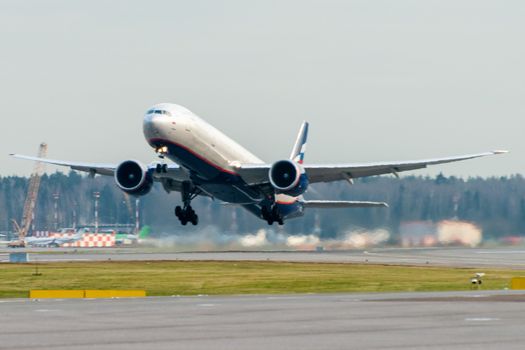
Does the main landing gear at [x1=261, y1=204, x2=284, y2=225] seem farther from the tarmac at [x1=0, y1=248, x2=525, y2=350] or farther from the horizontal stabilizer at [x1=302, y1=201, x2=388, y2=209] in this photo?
the tarmac at [x1=0, y1=248, x2=525, y2=350]

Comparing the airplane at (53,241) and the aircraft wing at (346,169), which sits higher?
the aircraft wing at (346,169)

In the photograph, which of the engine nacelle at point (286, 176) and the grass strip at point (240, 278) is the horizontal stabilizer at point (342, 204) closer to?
the grass strip at point (240, 278)

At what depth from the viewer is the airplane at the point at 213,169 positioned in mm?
61812

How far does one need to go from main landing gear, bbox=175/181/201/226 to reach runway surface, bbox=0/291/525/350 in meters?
33.1

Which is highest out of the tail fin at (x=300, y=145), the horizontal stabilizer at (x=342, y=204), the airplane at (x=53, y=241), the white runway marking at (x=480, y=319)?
the tail fin at (x=300, y=145)

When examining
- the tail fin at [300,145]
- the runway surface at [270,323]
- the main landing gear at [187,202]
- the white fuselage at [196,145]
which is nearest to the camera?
Result: the runway surface at [270,323]

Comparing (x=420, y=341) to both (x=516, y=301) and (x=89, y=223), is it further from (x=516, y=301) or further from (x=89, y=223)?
(x=89, y=223)

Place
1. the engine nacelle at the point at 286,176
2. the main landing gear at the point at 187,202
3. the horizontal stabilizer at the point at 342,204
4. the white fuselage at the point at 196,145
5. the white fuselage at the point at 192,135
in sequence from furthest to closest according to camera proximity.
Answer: the horizontal stabilizer at the point at 342,204, the main landing gear at the point at 187,202, the engine nacelle at the point at 286,176, the white fuselage at the point at 196,145, the white fuselage at the point at 192,135

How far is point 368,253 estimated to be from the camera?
100375 mm

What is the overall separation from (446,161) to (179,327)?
46.1 metres

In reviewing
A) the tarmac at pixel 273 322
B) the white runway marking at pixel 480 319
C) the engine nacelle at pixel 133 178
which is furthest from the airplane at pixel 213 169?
the white runway marking at pixel 480 319

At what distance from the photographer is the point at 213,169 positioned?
65688 millimetres

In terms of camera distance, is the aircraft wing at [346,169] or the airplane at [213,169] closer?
the airplane at [213,169]

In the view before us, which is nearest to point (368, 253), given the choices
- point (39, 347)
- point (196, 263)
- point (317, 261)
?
point (317, 261)
